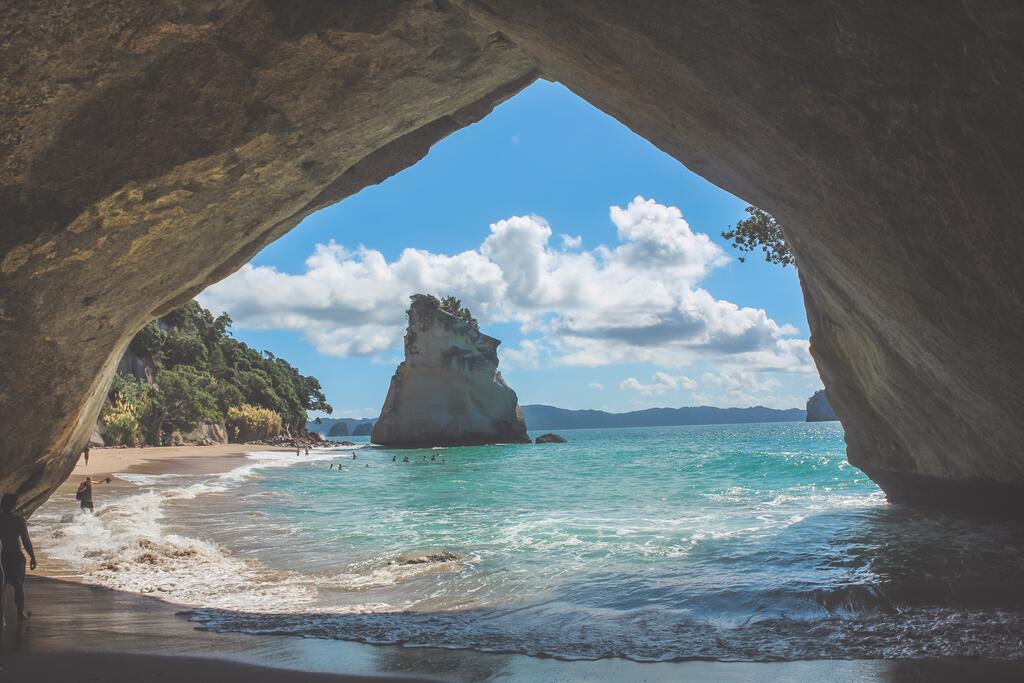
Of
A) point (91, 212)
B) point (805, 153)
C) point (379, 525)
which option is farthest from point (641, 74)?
point (379, 525)

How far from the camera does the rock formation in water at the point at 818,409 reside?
177 meters

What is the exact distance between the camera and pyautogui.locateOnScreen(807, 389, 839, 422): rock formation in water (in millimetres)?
177125

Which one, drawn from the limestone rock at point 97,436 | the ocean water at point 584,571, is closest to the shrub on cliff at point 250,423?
the limestone rock at point 97,436

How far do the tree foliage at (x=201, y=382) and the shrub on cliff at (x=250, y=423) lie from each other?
2.71 ft

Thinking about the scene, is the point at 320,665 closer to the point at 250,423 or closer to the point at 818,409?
the point at 250,423

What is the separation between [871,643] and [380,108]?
7.98 m

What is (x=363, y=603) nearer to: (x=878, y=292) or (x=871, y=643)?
(x=871, y=643)

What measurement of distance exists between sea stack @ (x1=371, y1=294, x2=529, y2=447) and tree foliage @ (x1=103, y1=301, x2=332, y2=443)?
16.5m

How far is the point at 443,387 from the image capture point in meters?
73.4

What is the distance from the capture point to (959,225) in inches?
197

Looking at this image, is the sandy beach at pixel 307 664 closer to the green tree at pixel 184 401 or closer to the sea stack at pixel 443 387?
the green tree at pixel 184 401

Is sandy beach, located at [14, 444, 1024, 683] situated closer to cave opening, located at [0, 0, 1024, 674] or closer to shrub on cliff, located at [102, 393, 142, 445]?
cave opening, located at [0, 0, 1024, 674]

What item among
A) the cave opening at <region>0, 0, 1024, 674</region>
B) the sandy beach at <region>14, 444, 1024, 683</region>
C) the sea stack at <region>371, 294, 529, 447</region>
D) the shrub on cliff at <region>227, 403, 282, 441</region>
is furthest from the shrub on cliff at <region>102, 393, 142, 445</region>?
the sandy beach at <region>14, 444, 1024, 683</region>

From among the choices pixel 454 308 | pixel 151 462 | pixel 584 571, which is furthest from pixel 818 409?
pixel 584 571
